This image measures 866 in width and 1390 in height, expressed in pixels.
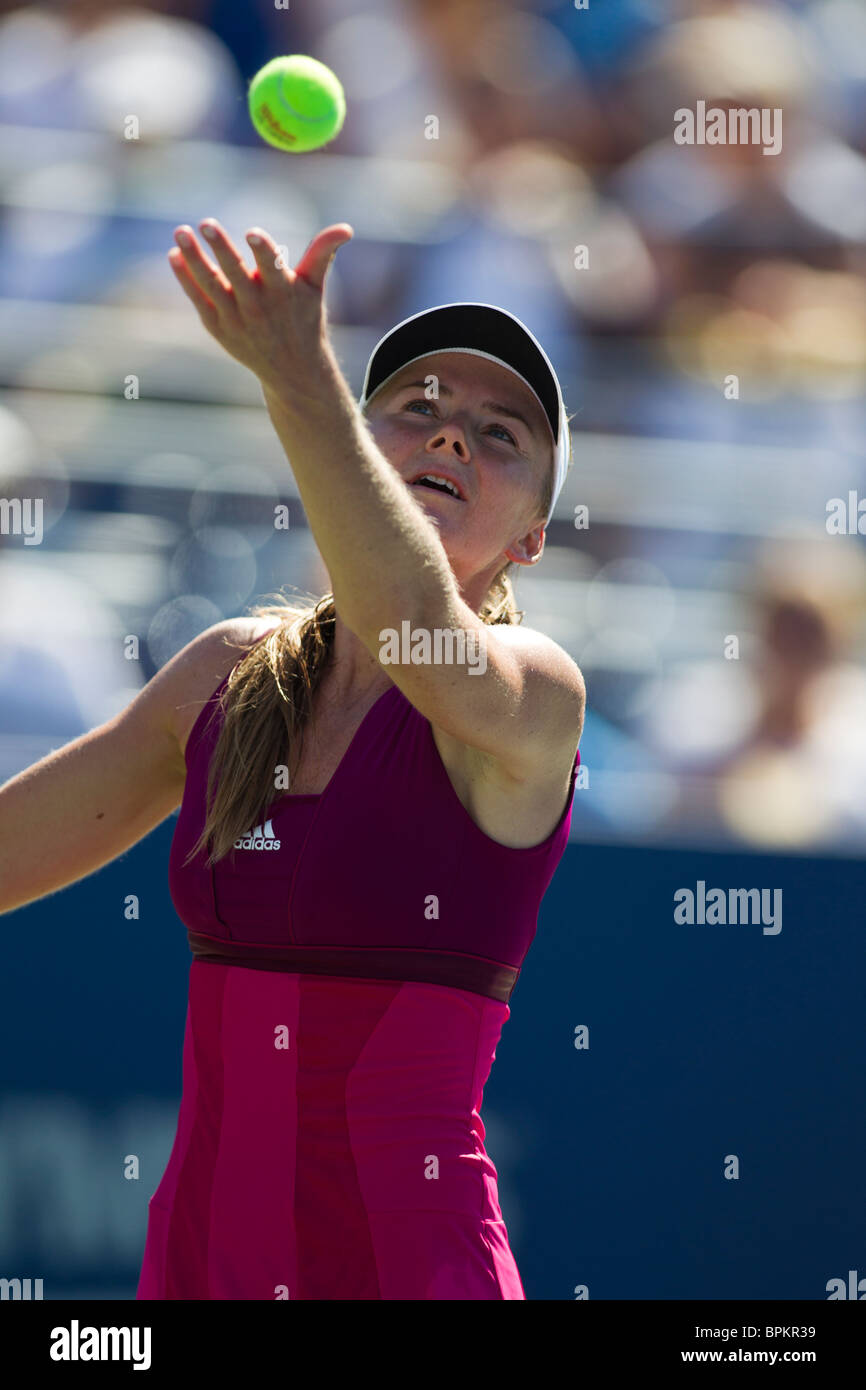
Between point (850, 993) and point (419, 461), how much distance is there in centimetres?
A: 183

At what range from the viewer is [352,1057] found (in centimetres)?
140

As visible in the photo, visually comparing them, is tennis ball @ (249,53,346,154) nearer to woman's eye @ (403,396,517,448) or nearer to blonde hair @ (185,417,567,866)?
woman's eye @ (403,396,517,448)

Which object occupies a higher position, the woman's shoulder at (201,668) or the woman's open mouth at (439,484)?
the woman's open mouth at (439,484)

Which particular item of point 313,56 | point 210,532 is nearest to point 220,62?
point 313,56

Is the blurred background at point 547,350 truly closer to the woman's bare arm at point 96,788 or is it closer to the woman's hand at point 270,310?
the woman's bare arm at point 96,788

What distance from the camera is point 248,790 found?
1.51m

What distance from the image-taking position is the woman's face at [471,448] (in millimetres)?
1582

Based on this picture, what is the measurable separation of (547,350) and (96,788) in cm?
215

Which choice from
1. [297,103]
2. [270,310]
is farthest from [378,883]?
[297,103]

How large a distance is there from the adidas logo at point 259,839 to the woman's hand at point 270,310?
1.73 feet

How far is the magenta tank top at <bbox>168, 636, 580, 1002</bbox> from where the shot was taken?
140 centimetres

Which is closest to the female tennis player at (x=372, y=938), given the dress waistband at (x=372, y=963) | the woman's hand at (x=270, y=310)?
the dress waistband at (x=372, y=963)

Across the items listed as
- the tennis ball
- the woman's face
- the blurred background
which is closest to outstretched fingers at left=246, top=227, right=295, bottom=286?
the woman's face

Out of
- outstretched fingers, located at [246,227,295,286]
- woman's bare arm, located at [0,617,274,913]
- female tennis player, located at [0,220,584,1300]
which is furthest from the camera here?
woman's bare arm, located at [0,617,274,913]
